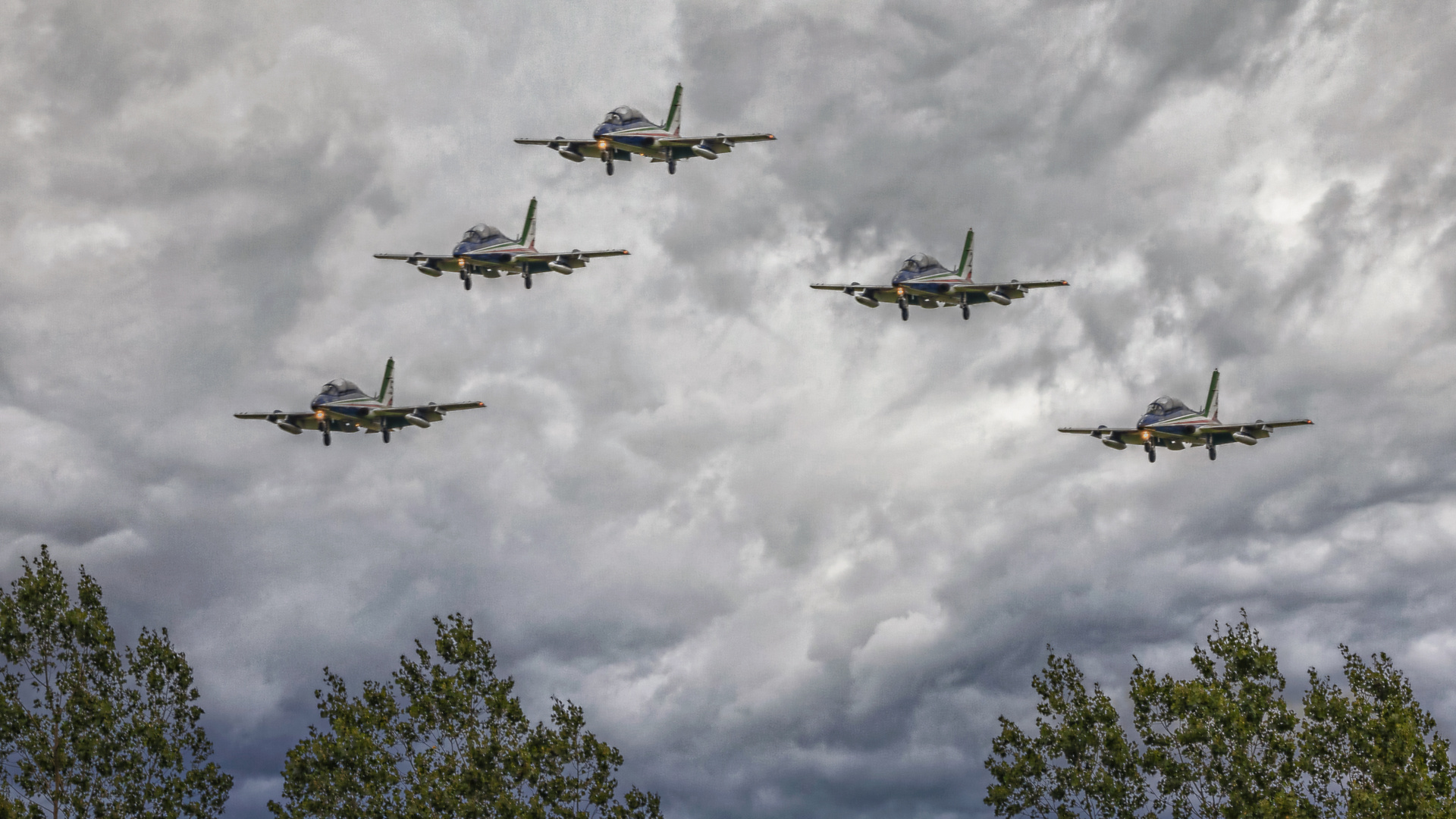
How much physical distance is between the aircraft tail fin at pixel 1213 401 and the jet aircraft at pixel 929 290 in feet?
44.2

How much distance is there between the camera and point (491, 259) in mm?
86688

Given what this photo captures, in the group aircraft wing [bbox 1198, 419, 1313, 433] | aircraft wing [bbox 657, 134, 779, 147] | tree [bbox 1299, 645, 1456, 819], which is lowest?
tree [bbox 1299, 645, 1456, 819]

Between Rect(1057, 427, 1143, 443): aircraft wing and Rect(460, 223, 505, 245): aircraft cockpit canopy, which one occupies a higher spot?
Rect(460, 223, 505, 245): aircraft cockpit canopy

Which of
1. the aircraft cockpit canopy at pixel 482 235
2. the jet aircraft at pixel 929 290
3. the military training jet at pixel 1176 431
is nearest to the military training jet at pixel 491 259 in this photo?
the aircraft cockpit canopy at pixel 482 235

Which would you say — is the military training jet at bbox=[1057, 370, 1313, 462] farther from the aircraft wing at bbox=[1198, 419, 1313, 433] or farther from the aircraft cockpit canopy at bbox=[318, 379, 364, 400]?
the aircraft cockpit canopy at bbox=[318, 379, 364, 400]

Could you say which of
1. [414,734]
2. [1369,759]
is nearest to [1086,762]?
[1369,759]

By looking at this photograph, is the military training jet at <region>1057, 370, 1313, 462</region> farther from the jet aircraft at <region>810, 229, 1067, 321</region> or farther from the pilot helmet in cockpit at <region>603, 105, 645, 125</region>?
the pilot helmet in cockpit at <region>603, 105, 645, 125</region>

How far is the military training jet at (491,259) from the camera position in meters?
86.2

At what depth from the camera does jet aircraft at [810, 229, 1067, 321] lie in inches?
3359

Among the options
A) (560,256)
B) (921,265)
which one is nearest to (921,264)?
(921,265)

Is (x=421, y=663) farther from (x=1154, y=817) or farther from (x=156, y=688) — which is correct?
(x=1154, y=817)

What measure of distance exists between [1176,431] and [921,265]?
20.8 meters

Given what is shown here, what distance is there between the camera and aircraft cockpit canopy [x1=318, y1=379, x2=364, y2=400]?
8031 centimetres

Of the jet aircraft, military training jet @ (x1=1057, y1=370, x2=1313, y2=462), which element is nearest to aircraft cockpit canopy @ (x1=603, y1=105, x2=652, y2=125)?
the jet aircraft
